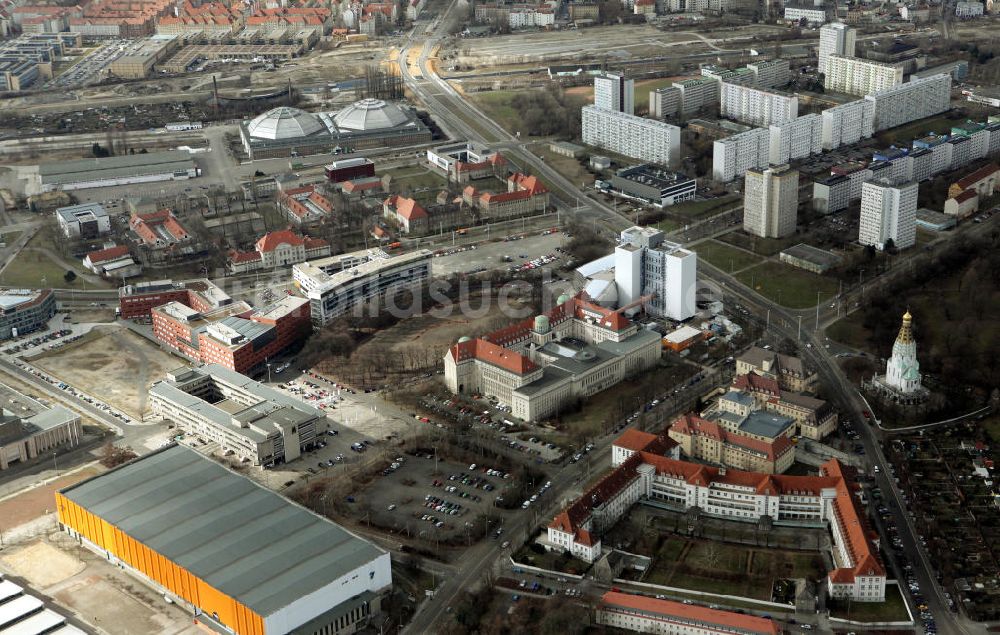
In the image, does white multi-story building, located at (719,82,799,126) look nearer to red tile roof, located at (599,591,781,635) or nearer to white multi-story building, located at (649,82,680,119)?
white multi-story building, located at (649,82,680,119)

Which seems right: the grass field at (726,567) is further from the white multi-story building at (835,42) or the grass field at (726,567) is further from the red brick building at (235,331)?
the white multi-story building at (835,42)

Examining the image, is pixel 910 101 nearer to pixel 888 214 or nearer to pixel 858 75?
pixel 858 75

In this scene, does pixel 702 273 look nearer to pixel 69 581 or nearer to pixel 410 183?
pixel 410 183

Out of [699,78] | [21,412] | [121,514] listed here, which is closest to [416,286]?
[21,412]

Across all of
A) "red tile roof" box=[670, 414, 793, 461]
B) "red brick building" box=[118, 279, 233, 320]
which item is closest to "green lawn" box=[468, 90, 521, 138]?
"red brick building" box=[118, 279, 233, 320]

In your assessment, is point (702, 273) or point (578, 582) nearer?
point (578, 582)

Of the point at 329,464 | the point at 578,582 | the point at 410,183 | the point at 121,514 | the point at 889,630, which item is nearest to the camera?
the point at 889,630
